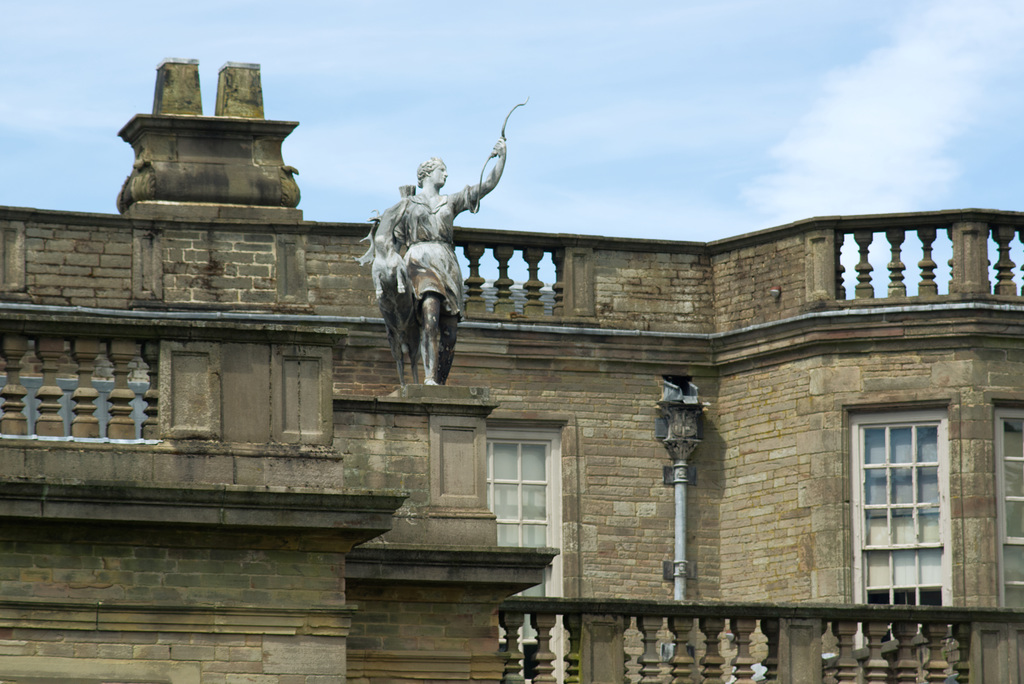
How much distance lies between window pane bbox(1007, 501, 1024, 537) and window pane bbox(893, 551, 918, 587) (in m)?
0.87

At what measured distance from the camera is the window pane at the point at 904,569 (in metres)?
20.8

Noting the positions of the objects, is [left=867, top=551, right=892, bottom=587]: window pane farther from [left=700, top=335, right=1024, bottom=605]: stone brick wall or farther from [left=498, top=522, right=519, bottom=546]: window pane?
[left=498, top=522, right=519, bottom=546]: window pane

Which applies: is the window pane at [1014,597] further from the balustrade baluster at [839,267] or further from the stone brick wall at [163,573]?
the stone brick wall at [163,573]

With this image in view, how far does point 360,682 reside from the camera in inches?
583

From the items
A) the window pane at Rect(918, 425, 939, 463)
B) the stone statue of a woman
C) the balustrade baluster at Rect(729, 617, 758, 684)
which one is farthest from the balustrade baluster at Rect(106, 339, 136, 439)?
the window pane at Rect(918, 425, 939, 463)

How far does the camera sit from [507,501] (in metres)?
21.4

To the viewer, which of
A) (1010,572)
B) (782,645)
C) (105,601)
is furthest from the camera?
(1010,572)

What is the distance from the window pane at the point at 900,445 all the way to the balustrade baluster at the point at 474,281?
3.95 metres

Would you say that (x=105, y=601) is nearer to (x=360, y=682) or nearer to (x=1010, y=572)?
(x=360, y=682)

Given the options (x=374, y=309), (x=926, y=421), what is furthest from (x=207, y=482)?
(x=926, y=421)

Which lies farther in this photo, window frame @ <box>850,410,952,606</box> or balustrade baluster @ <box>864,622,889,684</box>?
window frame @ <box>850,410,952,606</box>

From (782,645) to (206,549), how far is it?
4.76 meters

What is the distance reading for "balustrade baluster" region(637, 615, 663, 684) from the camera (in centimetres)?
1588

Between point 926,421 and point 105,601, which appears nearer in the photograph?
point 105,601
